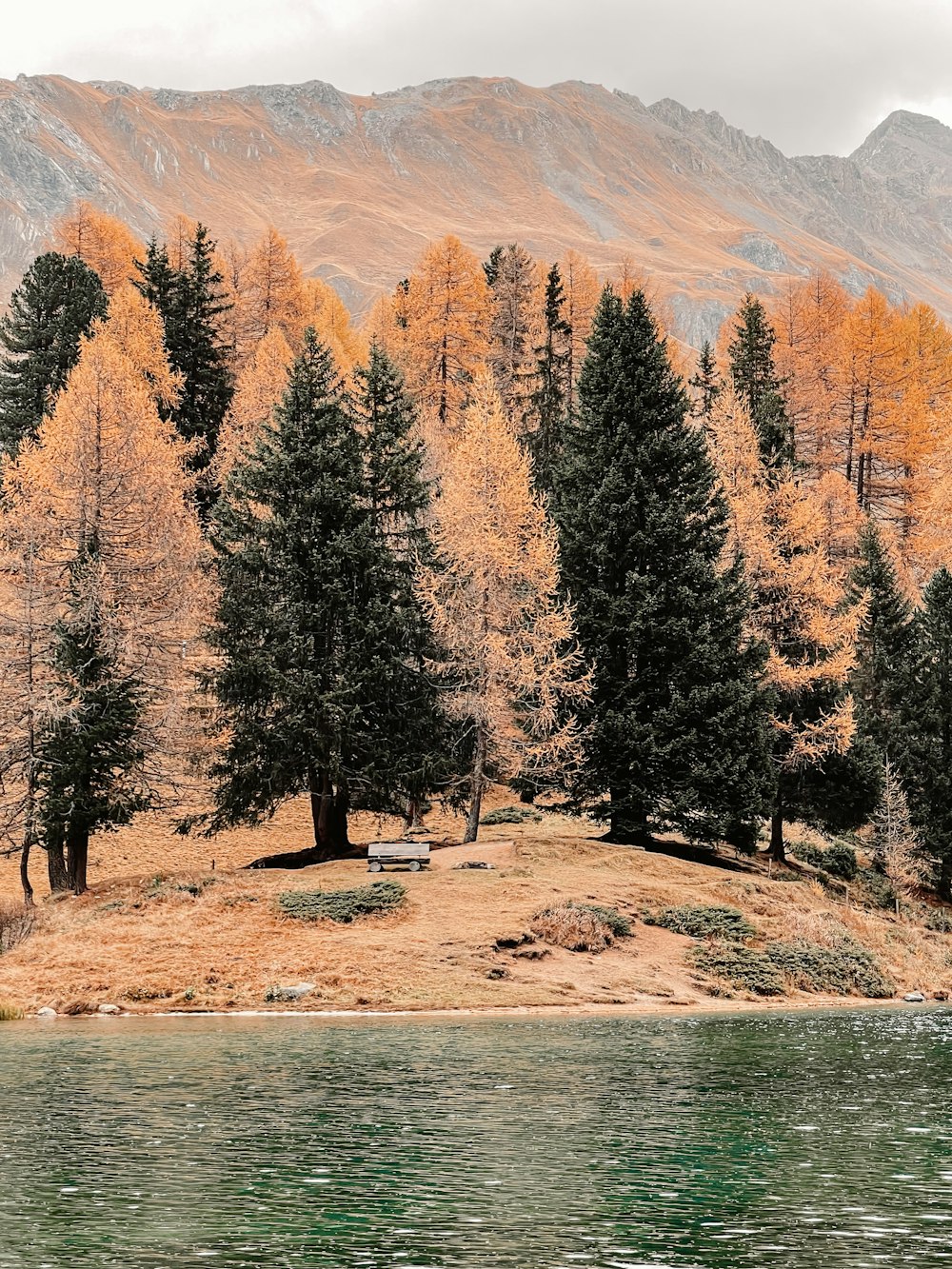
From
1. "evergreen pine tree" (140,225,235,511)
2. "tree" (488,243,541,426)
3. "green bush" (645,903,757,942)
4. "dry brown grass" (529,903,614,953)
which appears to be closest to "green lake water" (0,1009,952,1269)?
"dry brown grass" (529,903,614,953)

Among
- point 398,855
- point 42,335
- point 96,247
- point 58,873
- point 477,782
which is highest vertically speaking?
point 96,247

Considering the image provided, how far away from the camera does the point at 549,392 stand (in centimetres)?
6431

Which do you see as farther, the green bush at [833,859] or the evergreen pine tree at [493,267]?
the evergreen pine tree at [493,267]

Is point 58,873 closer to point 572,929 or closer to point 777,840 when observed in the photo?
point 572,929

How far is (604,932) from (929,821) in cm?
2081

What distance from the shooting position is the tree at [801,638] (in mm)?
43281

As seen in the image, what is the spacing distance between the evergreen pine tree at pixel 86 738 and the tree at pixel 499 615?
910 cm

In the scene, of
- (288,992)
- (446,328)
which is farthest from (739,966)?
(446,328)

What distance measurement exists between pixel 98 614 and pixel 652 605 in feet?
52.5

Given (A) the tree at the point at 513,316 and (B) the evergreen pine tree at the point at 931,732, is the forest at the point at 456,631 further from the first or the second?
(A) the tree at the point at 513,316

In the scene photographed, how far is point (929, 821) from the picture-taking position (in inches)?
1848

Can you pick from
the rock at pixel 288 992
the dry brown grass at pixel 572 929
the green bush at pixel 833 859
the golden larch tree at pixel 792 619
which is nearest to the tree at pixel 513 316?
the golden larch tree at pixel 792 619

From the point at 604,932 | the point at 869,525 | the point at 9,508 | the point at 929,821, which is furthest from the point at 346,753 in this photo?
the point at 869,525

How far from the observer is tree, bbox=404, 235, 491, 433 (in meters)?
68.8
